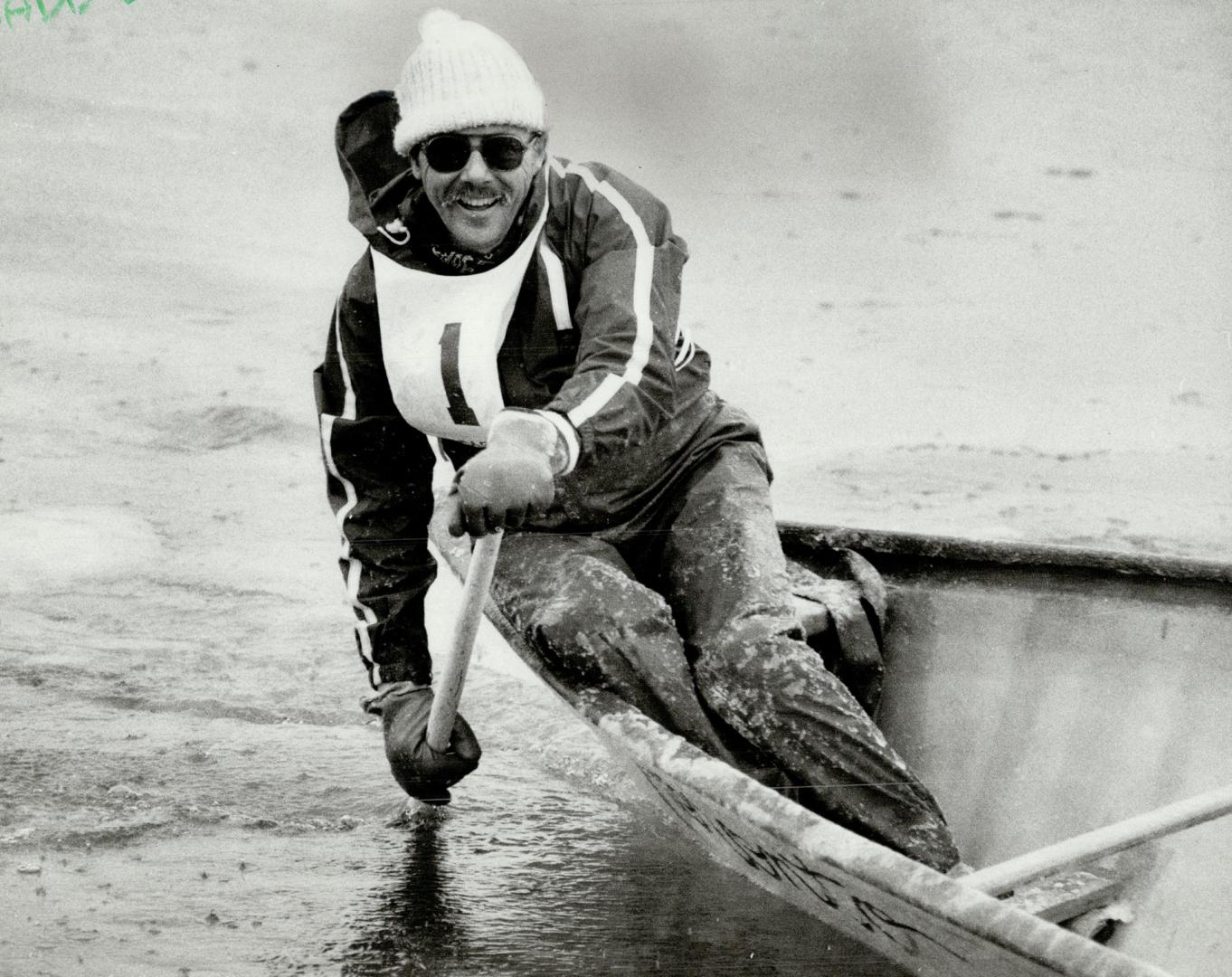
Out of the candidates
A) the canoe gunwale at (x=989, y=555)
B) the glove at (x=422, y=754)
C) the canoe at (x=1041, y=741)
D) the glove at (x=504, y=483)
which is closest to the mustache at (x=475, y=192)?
the glove at (x=504, y=483)

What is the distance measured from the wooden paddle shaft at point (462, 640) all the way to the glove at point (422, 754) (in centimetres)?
3

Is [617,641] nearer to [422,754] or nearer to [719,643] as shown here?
[719,643]

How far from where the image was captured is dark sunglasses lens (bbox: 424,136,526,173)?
321cm

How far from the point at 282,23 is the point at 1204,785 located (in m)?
9.47

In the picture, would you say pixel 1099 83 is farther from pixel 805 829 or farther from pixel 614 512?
pixel 805 829

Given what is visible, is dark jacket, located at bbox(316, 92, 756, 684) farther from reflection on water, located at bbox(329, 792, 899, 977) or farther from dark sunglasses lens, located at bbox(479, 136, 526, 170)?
reflection on water, located at bbox(329, 792, 899, 977)

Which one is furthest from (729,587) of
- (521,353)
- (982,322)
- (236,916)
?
(982,322)

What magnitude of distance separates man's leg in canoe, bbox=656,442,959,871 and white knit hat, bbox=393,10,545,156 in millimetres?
891

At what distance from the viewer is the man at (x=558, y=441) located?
3121mm

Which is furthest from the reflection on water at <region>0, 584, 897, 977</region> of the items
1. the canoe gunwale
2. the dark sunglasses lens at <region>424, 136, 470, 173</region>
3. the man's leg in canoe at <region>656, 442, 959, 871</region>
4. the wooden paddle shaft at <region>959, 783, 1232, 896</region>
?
the dark sunglasses lens at <region>424, 136, 470, 173</region>

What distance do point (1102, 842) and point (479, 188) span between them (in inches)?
66.7

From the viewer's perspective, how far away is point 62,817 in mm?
3904

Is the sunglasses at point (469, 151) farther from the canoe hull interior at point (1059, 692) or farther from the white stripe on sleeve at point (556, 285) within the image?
the canoe hull interior at point (1059, 692)

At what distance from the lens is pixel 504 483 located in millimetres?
2783
